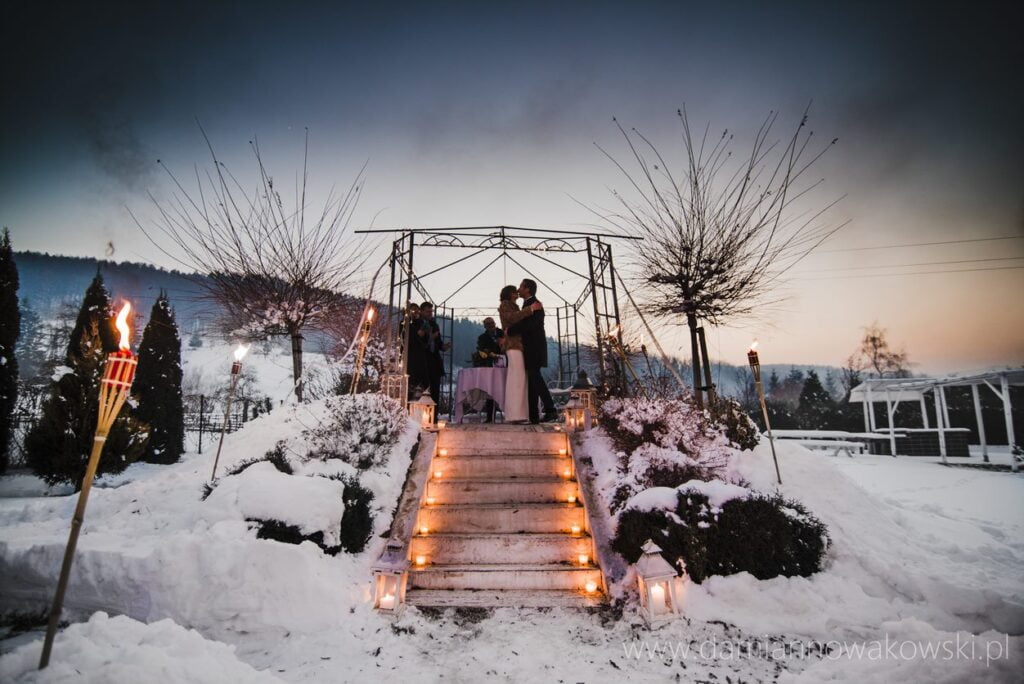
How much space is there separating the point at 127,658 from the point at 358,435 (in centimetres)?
353

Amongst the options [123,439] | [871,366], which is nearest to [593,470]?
[123,439]

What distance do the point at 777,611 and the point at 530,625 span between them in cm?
214

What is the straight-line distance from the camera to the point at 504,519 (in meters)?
4.79

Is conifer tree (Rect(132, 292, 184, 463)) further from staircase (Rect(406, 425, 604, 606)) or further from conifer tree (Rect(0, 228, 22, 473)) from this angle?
staircase (Rect(406, 425, 604, 606))

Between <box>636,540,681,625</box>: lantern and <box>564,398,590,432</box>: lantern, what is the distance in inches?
119

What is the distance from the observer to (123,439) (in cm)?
962

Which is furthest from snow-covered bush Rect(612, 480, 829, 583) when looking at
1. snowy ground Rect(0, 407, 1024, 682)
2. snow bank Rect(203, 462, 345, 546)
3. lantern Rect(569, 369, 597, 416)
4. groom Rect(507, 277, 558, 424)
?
groom Rect(507, 277, 558, 424)

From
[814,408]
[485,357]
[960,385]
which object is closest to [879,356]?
[814,408]

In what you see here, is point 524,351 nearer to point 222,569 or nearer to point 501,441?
point 501,441

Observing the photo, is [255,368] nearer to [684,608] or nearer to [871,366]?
[684,608]

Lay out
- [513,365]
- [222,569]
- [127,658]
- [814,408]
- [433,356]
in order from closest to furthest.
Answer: [127,658], [222,569], [513,365], [433,356], [814,408]

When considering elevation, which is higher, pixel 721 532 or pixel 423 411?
pixel 423 411

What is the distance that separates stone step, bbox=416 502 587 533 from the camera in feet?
15.6

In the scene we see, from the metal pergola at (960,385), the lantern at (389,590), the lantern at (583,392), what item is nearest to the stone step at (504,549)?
the lantern at (389,590)
